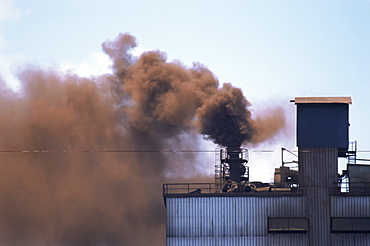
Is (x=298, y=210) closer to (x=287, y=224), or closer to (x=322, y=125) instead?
(x=287, y=224)

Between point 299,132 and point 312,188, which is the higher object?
point 299,132

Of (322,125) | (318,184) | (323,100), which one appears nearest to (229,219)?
(318,184)

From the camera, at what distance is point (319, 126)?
55656 millimetres

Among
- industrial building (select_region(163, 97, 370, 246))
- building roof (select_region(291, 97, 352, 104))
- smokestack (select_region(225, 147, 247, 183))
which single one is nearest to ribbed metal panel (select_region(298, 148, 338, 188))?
industrial building (select_region(163, 97, 370, 246))

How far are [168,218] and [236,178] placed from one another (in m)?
13.1

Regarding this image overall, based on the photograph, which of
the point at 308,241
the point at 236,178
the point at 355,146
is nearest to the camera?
the point at 308,241

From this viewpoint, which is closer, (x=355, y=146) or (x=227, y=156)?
(x=355, y=146)

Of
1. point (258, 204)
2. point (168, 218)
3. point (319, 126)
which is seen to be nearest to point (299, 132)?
point (319, 126)

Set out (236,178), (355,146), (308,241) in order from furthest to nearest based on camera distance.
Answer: (236,178), (355,146), (308,241)

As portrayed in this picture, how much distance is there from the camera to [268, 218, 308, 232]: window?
54344 mm

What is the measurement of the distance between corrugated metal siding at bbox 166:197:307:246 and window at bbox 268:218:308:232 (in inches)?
13.4

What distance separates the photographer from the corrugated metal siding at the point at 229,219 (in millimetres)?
54312

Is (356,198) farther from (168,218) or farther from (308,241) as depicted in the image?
(168,218)

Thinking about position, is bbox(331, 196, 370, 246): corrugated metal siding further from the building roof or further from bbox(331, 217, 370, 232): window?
the building roof
